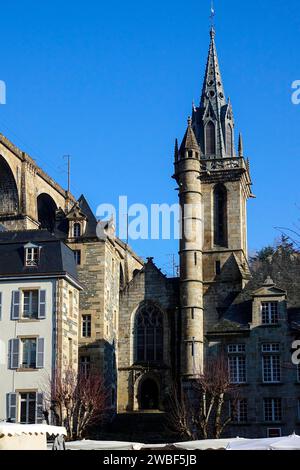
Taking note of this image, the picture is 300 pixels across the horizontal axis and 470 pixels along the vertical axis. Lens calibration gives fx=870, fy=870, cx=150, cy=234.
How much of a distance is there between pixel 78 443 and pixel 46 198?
32.4 m

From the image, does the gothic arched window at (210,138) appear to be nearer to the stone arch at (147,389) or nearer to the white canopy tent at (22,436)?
the stone arch at (147,389)

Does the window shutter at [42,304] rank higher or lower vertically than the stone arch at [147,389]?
higher

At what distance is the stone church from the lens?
4075 centimetres

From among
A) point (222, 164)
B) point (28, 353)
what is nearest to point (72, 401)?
point (28, 353)

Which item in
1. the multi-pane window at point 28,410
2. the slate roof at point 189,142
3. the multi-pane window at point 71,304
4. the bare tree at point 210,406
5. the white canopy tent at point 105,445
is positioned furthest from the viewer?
the slate roof at point 189,142

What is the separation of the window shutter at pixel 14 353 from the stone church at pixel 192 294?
8.19 m

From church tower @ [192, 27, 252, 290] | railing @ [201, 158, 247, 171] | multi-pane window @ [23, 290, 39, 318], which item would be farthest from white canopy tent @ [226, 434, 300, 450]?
railing @ [201, 158, 247, 171]

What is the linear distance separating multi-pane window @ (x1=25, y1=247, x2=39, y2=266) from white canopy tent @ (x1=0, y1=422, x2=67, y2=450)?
18750 millimetres

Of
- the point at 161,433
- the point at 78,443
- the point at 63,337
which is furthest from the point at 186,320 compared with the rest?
the point at 78,443

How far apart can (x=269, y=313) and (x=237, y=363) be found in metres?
2.82

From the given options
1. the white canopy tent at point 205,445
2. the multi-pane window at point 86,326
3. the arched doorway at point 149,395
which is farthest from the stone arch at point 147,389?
the white canopy tent at point 205,445

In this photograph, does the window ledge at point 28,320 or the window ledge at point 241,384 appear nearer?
the window ledge at point 28,320

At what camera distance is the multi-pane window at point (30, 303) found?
1483 inches
